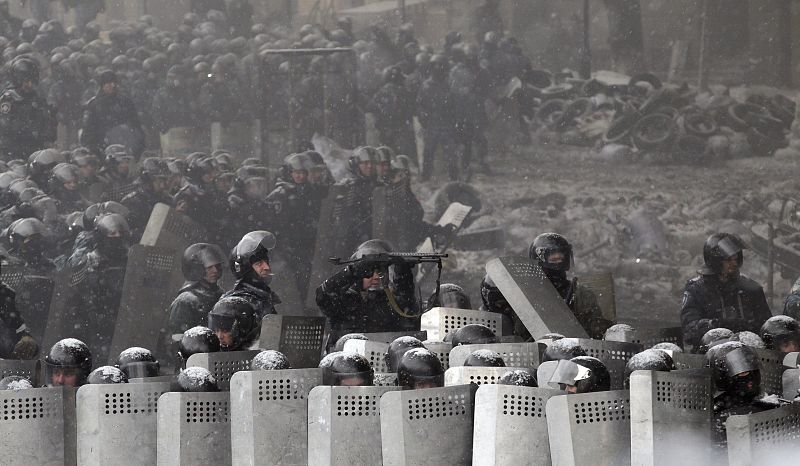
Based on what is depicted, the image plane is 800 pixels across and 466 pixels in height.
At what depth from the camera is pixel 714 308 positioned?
11.5 m

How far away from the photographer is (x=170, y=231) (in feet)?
46.5

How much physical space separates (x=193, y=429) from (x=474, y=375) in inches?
48.5

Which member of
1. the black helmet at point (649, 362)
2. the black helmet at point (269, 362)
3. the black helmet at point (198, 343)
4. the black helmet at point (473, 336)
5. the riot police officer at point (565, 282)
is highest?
the black helmet at point (269, 362)

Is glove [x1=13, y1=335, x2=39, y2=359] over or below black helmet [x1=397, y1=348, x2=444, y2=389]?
below

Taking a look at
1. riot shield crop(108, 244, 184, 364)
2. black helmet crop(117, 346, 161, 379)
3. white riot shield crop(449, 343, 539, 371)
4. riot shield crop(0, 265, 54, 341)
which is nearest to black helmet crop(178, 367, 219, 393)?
black helmet crop(117, 346, 161, 379)

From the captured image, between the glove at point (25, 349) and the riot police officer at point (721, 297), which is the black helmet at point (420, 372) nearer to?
the riot police officer at point (721, 297)

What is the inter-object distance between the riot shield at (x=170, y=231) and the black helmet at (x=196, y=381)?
6742 millimetres

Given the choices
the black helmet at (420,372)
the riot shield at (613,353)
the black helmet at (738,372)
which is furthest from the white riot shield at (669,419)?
the black helmet at (420,372)

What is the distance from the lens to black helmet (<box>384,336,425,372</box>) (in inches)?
297

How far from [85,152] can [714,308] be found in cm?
605

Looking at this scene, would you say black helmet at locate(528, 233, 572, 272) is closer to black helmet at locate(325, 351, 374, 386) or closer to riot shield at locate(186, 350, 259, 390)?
riot shield at locate(186, 350, 259, 390)

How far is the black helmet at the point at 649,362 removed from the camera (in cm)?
695

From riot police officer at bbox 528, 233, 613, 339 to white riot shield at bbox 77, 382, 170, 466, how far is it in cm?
338

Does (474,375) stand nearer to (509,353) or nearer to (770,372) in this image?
(509,353)
